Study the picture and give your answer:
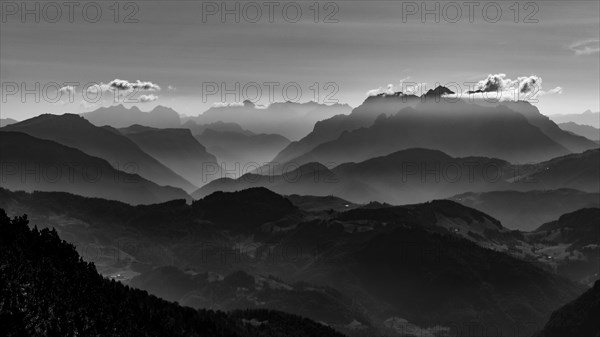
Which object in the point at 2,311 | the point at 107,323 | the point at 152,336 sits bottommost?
the point at 152,336

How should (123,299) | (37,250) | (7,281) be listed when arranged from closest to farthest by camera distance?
(7,281)
(37,250)
(123,299)

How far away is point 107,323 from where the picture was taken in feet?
500

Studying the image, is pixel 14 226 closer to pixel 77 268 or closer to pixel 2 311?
pixel 77 268

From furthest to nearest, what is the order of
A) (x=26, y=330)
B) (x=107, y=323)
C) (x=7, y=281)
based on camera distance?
(x=107, y=323), (x=7, y=281), (x=26, y=330)

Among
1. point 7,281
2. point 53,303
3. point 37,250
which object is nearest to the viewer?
point 7,281

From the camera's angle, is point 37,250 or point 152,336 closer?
point 37,250

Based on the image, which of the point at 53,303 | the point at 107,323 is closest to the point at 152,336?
the point at 107,323

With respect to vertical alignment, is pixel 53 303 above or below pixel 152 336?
above

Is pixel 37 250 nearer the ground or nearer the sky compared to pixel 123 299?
nearer the sky

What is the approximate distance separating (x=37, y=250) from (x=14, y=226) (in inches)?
302

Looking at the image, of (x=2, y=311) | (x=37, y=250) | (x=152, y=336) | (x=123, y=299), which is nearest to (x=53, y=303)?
(x=2, y=311)

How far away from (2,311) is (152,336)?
72502mm

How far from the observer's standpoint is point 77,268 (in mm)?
176750

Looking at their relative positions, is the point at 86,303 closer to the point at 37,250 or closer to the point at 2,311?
the point at 37,250
